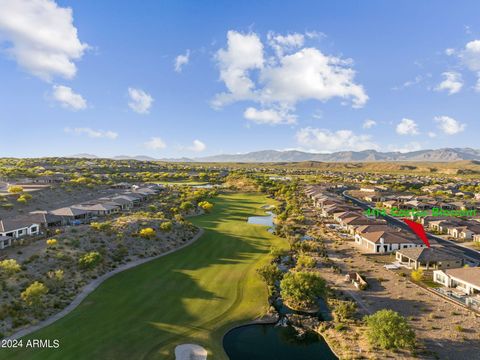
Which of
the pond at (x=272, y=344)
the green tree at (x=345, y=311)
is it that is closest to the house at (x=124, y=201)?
the pond at (x=272, y=344)

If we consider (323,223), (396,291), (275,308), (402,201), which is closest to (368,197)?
(402,201)

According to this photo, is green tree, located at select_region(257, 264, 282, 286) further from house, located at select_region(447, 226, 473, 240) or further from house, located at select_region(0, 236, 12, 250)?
house, located at select_region(447, 226, 473, 240)

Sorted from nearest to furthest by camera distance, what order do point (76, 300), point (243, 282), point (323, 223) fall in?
1. point (76, 300)
2. point (243, 282)
3. point (323, 223)

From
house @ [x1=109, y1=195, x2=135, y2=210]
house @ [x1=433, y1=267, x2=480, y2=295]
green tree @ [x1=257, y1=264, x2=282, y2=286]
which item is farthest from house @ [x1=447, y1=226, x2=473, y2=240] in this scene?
house @ [x1=109, y1=195, x2=135, y2=210]

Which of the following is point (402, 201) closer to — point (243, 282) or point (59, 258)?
point (243, 282)

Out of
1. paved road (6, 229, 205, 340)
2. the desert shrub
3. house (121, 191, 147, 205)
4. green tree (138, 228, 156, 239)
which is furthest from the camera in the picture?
house (121, 191, 147, 205)

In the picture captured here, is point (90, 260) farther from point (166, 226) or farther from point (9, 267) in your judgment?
point (166, 226)

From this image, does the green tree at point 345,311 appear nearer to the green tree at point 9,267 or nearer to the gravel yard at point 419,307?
the gravel yard at point 419,307
